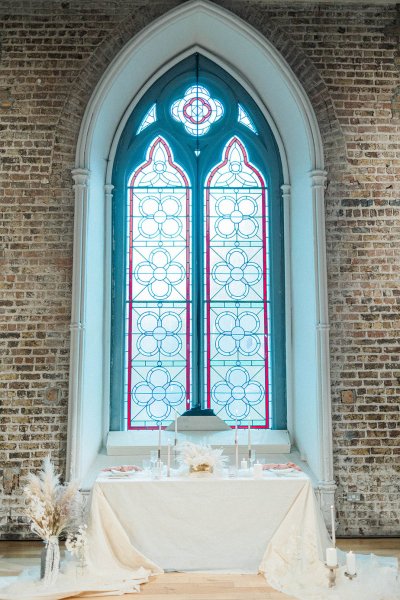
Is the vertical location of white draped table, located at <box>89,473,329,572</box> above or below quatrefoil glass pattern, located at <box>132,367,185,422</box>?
below

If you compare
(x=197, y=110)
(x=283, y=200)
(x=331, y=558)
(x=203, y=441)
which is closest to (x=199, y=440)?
(x=203, y=441)

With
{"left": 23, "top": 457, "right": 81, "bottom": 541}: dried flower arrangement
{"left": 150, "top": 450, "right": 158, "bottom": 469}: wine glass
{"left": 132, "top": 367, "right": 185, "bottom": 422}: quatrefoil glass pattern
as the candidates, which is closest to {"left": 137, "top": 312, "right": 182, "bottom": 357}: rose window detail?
{"left": 132, "top": 367, "right": 185, "bottom": 422}: quatrefoil glass pattern

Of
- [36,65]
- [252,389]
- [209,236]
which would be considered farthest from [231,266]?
[36,65]

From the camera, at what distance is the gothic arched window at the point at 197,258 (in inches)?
246

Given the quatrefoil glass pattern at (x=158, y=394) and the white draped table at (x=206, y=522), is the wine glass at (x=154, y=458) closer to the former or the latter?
the white draped table at (x=206, y=522)

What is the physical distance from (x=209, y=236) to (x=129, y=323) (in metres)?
1.21

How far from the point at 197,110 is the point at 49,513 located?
14.2 ft

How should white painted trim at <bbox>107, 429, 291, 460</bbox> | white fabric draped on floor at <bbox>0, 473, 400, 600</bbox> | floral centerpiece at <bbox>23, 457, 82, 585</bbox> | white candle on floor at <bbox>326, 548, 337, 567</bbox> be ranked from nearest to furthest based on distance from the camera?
white candle on floor at <bbox>326, 548, 337, 567</bbox>
floral centerpiece at <bbox>23, 457, 82, 585</bbox>
white fabric draped on floor at <bbox>0, 473, 400, 600</bbox>
white painted trim at <bbox>107, 429, 291, 460</bbox>

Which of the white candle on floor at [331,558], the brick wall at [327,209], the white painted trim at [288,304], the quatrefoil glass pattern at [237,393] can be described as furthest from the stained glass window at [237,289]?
the white candle on floor at [331,558]

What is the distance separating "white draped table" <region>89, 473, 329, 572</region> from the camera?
14.9 feet

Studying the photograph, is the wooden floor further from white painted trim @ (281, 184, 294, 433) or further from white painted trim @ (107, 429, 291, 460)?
white painted trim @ (281, 184, 294, 433)

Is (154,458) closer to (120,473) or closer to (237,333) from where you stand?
(120,473)

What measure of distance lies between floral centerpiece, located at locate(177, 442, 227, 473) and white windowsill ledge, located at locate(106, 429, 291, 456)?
2.69ft

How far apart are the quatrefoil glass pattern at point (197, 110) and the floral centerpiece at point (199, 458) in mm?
3435
